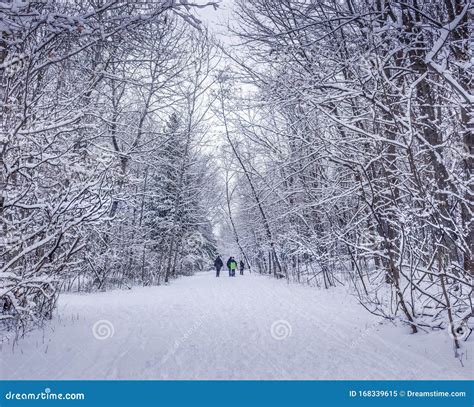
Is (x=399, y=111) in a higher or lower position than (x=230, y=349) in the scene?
higher

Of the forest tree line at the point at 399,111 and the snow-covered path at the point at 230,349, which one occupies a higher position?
the forest tree line at the point at 399,111

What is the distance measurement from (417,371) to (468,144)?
10.0ft

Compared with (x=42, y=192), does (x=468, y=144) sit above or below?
above

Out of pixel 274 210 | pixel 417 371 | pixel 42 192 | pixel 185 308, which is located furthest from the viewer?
pixel 274 210

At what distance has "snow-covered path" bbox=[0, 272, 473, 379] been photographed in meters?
3.20

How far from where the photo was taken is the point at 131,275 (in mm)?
17109

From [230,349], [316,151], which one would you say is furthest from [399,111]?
[230,349]

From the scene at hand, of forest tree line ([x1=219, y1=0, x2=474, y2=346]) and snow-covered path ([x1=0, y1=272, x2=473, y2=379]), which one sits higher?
forest tree line ([x1=219, y1=0, x2=474, y2=346])

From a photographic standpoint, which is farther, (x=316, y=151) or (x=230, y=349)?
(x=316, y=151)

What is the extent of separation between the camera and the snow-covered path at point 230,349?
320 cm

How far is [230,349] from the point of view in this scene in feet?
13.3

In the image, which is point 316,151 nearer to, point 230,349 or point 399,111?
point 399,111
